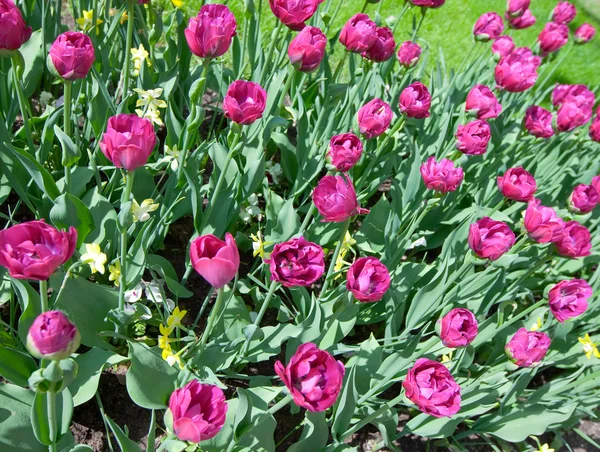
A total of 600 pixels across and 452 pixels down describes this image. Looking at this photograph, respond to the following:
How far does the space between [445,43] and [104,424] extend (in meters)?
3.54

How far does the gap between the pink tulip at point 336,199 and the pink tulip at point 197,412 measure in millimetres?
527

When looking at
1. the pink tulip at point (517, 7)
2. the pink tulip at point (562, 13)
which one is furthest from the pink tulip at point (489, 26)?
the pink tulip at point (562, 13)

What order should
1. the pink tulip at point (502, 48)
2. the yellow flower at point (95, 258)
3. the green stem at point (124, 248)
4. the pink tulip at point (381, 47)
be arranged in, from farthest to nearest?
the pink tulip at point (502, 48) → the pink tulip at point (381, 47) → the yellow flower at point (95, 258) → the green stem at point (124, 248)

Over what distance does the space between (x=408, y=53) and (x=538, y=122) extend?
0.58 meters

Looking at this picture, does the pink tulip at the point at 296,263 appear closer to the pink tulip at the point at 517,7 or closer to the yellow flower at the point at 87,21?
the yellow flower at the point at 87,21

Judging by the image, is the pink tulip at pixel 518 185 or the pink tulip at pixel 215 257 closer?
the pink tulip at pixel 215 257

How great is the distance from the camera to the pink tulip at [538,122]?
2209 millimetres

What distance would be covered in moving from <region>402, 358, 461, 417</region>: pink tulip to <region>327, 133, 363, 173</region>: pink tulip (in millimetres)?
598

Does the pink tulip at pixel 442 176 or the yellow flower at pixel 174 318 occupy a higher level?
the pink tulip at pixel 442 176

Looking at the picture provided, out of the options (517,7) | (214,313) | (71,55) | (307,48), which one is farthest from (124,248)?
(517,7)

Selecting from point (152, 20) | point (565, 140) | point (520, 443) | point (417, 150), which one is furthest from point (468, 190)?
point (152, 20)

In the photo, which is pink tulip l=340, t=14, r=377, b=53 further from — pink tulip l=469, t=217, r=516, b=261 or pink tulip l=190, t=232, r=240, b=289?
pink tulip l=190, t=232, r=240, b=289

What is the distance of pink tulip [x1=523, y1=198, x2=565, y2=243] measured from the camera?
1.60 m

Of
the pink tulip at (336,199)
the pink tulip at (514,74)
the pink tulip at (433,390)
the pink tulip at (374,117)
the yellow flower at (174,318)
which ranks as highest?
Result: the pink tulip at (514,74)
